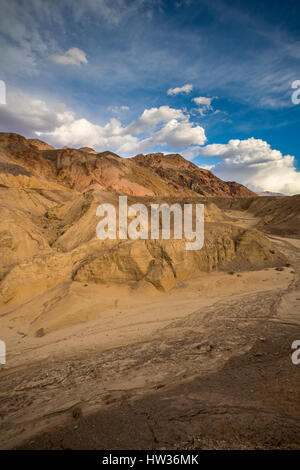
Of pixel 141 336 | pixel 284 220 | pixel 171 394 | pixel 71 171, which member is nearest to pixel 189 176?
pixel 71 171

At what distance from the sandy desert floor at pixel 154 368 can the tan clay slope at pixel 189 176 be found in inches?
2280

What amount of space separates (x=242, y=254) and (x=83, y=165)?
123 feet

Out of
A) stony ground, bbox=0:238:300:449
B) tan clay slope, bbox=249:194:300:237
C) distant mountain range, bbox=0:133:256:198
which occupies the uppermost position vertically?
distant mountain range, bbox=0:133:256:198

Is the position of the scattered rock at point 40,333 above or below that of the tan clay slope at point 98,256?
below

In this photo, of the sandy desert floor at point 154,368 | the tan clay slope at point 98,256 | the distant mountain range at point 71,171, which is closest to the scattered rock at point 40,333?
the sandy desert floor at point 154,368

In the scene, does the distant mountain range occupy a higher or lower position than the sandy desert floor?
higher

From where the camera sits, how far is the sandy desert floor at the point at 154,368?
189 cm

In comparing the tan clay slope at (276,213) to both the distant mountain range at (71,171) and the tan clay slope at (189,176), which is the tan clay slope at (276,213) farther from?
the tan clay slope at (189,176)

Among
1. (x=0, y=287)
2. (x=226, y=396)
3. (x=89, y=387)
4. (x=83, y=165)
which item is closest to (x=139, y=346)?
(x=89, y=387)

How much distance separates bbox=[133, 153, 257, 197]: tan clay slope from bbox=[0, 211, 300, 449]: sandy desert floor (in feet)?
190

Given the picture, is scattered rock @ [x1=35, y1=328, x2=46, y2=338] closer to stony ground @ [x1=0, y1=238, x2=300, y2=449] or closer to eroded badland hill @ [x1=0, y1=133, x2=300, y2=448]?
eroded badland hill @ [x1=0, y1=133, x2=300, y2=448]

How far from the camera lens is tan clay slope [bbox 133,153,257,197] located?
64.1m

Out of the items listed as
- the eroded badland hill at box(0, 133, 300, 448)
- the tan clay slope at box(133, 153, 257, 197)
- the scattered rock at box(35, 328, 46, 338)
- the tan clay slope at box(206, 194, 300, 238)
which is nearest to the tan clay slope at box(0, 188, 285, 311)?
the eroded badland hill at box(0, 133, 300, 448)
